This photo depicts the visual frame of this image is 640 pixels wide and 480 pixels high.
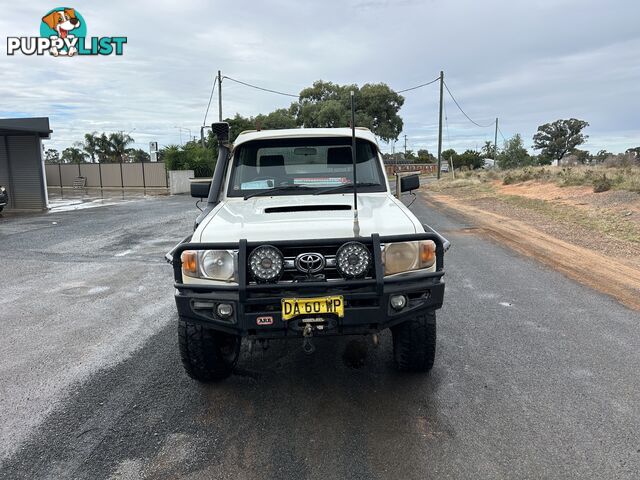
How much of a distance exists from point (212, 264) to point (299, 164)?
168 centimetres

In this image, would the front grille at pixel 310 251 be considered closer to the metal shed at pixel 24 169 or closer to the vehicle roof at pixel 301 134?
the vehicle roof at pixel 301 134

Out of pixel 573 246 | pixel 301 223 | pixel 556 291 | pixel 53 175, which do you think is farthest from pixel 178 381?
pixel 53 175

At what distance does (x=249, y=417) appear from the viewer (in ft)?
10.8

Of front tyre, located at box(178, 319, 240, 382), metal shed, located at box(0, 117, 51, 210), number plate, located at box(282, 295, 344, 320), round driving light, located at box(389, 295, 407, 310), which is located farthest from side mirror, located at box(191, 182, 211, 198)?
metal shed, located at box(0, 117, 51, 210)

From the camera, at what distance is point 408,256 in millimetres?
3195

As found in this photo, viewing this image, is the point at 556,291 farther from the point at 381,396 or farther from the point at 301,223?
the point at 301,223

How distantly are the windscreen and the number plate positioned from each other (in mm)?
1637

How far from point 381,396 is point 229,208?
1859 mm

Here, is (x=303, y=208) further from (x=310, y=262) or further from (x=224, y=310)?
(x=224, y=310)

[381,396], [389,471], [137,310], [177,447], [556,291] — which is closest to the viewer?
[389,471]

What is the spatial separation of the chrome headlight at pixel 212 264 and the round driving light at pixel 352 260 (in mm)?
674

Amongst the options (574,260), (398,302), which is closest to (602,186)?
(574,260)

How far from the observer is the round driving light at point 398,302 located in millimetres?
3117

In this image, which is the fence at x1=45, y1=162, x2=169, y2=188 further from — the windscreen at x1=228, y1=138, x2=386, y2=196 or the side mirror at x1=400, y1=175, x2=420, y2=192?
the side mirror at x1=400, y1=175, x2=420, y2=192
